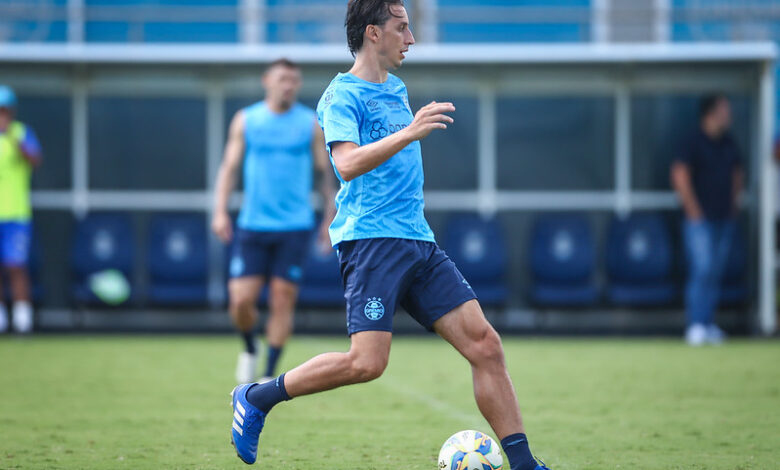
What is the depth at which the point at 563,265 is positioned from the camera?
14.8 metres

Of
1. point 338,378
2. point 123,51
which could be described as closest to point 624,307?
point 123,51

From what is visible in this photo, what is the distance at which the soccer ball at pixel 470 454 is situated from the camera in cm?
509

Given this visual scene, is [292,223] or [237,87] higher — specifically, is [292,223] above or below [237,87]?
below

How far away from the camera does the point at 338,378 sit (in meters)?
5.11

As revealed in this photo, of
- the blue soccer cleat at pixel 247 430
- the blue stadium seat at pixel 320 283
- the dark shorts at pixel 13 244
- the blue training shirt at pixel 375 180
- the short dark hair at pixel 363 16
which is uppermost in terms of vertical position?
the short dark hair at pixel 363 16

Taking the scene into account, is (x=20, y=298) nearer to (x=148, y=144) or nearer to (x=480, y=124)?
(x=148, y=144)

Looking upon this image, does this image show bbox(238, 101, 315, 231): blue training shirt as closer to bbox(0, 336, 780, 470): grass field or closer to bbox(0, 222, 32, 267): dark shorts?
bbox(0, 336, 780, 470): grass field

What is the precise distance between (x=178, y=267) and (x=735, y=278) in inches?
277

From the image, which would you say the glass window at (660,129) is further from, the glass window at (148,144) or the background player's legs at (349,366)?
the background player's legs at (349,366)

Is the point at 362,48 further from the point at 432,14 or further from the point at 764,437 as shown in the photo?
the point at 432,14

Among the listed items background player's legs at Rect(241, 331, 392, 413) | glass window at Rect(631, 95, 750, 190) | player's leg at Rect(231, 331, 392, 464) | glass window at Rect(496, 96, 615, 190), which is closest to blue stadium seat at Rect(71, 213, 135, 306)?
glass window at Rect(496, 96, 615, 190)

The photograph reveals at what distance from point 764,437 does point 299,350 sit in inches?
260

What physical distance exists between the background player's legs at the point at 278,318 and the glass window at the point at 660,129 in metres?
7.65

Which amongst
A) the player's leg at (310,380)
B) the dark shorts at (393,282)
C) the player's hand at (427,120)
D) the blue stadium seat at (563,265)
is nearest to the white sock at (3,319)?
the blue stadium seat at (563,265)
